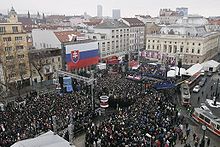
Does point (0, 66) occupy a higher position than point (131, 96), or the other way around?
point (0, 66)

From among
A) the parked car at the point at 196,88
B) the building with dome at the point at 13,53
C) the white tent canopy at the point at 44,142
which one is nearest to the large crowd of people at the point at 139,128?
the white tent canopy at the point at 44,142

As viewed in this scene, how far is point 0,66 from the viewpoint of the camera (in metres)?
34.8

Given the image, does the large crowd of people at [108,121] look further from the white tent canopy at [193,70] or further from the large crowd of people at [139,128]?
the white tent canopy at [193,70]

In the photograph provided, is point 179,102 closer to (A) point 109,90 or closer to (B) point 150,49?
(A) point 109,90

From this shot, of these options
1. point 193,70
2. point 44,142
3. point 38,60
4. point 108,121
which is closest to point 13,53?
point 38,60

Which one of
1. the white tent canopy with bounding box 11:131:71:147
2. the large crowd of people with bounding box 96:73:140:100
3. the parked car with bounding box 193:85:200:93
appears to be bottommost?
the parked car with bounding box 193:85:200:93

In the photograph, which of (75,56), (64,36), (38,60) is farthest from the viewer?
(64,36)

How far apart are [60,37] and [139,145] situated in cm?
3183

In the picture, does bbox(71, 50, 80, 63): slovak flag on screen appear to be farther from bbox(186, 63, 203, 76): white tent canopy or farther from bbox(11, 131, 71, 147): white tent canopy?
bbox(11, 131, 71, 147): white tent canopy

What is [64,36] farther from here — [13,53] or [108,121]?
[108,121]

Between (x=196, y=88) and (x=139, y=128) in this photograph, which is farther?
(x=196, y=88)

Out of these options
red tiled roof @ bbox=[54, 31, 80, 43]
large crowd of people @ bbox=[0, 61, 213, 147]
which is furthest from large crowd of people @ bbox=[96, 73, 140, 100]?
red tiled roof @ bbox=[54, 31, 80, 43]

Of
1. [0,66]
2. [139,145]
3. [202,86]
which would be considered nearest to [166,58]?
[202,86]

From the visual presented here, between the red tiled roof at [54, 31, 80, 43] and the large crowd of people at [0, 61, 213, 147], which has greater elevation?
the red tiled roof at [54, 31, 80, 43]
